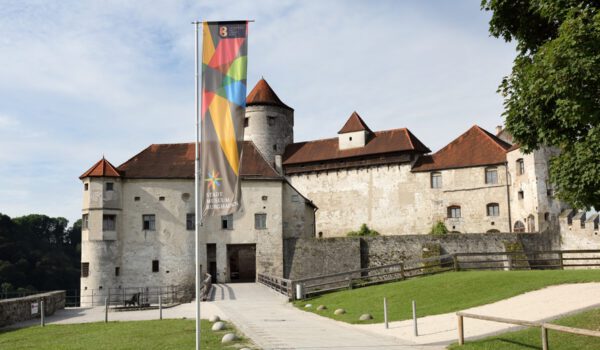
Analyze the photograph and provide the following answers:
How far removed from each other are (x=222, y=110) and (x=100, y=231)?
34501 mm

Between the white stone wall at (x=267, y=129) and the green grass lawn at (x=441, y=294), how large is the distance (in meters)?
36.8

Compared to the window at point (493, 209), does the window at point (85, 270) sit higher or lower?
lower

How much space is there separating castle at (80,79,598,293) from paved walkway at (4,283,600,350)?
2098 cm

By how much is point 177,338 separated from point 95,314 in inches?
495

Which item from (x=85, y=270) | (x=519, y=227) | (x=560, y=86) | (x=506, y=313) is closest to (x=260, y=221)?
(x=85, y=270)

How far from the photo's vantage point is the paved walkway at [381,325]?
43.7 feet

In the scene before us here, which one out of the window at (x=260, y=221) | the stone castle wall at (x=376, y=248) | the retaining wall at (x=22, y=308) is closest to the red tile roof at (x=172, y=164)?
the window at (x=260, y=221)

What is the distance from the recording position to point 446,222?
5262 centimetres

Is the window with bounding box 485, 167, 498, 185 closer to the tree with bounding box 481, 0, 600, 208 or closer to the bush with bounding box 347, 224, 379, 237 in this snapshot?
the bush with bounding box 347, 224, 379, 237

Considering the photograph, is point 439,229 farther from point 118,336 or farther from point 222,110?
point 222,110

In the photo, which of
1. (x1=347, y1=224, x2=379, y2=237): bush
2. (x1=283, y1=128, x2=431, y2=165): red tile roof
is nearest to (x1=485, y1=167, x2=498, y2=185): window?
(x1=283, y1=128, x2=431, y2=165): red tile roof

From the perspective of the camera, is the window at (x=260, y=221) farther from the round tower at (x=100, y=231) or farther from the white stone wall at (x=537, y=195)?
the white stone wall at (x=537, y=195)

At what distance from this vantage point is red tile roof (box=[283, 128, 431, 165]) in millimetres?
55875

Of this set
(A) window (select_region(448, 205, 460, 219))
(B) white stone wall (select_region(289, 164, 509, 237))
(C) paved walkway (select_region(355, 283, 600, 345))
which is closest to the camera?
(C) paved walkway (select_region(355, 283, 600, 345))
